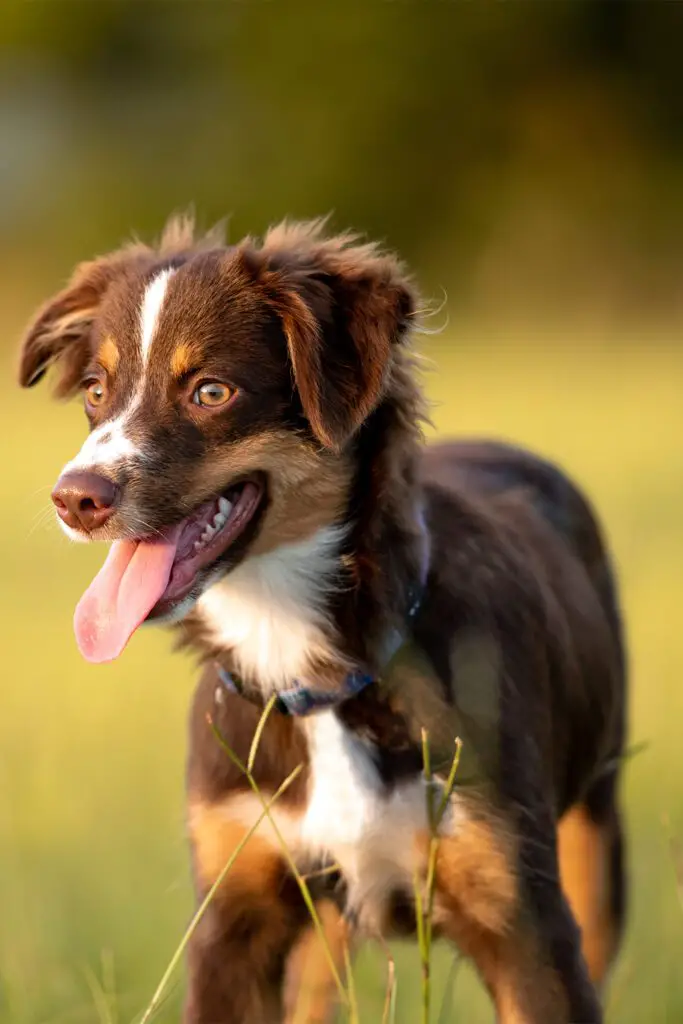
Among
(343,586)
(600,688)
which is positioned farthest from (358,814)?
(600,688)

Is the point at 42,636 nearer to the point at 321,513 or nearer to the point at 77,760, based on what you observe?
the point at 77,760

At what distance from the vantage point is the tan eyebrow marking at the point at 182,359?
11.9 feet

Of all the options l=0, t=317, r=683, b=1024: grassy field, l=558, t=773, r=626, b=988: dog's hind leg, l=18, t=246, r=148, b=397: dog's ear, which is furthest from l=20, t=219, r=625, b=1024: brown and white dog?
l=558, t=773, r=626, b=988: dog's hind leg

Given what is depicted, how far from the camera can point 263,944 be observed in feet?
12.4

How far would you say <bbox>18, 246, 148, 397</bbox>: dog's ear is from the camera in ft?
13.6

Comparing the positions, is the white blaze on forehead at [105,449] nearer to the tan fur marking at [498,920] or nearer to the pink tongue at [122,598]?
the pink tongue at [122,598]

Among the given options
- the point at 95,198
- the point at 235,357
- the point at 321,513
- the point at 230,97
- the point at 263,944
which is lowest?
the point at 263,944

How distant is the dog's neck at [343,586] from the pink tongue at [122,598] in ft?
1.14

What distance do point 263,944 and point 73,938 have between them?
1.51 m

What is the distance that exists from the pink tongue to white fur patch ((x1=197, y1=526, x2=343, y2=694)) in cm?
30

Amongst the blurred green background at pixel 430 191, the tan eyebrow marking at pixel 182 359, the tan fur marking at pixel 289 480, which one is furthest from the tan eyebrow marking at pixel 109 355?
the blurred green background at pixel 430 191

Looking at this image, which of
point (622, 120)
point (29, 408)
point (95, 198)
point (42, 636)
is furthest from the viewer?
point (95, 198)

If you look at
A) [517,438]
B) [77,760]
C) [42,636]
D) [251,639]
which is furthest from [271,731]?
[517,438]

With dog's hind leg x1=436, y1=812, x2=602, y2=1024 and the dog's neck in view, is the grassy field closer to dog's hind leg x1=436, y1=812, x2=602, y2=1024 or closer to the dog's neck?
dog's hind leg x1=436, y1=812, x2=602, y2=1024
